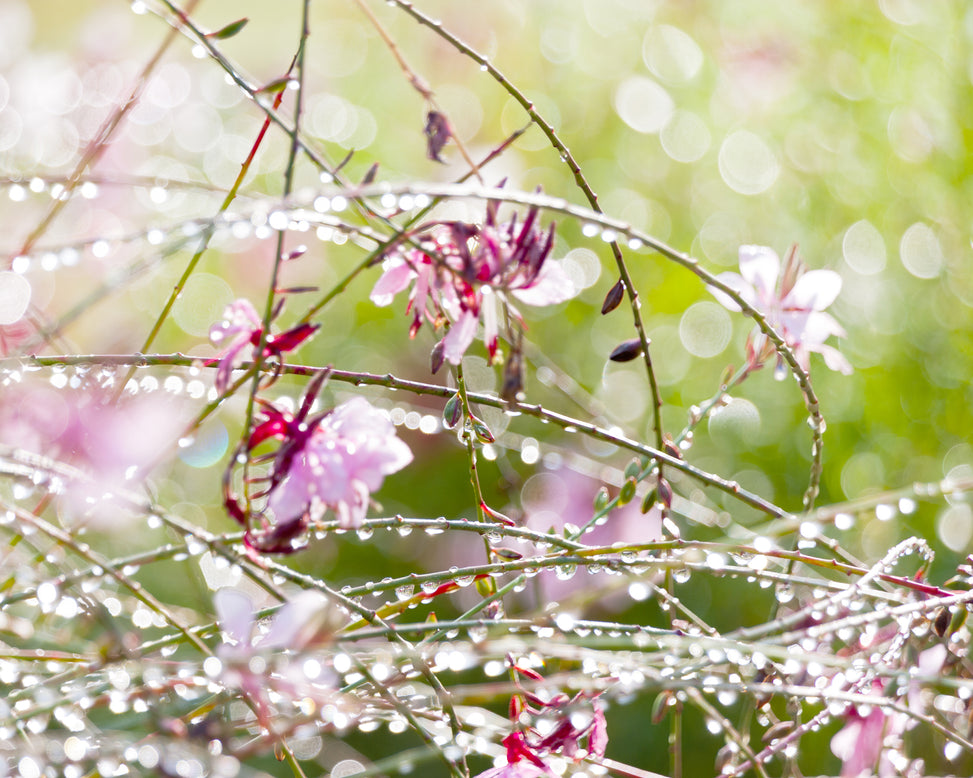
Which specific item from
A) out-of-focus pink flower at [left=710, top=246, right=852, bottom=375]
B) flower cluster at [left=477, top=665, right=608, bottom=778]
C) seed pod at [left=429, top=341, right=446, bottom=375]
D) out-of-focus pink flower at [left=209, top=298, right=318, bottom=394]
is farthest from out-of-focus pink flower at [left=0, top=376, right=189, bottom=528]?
out-of-focus pink flower at [left=710, top=246, right=852, bottom=375]

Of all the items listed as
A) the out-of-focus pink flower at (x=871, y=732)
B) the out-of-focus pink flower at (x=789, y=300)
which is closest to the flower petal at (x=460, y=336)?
the out-of-focus pink flower at (x=789, y=300)

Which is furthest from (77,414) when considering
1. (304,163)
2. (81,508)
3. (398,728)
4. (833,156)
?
(304,163)

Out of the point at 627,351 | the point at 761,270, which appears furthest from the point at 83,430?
the point at 761,270

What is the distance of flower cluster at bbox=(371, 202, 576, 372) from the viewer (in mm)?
539

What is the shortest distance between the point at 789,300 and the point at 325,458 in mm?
400

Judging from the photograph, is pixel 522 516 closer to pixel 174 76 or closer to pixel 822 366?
pixel 822 366

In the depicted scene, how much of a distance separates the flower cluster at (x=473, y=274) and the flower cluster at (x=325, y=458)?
0.06m

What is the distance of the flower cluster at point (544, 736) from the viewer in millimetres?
526

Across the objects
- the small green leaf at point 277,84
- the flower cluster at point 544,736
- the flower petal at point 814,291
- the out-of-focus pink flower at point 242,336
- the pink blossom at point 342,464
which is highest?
the small green leaf at point 277,84

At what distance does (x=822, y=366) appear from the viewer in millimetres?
1492

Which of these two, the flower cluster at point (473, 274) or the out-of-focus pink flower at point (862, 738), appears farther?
the out-of-focus pink flower at point (862, 738)

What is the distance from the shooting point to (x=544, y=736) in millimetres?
564

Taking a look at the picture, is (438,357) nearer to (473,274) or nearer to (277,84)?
(473,274)

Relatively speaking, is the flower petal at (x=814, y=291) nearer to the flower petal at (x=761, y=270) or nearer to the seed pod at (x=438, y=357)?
the flower petal at (x=761, y=270)
